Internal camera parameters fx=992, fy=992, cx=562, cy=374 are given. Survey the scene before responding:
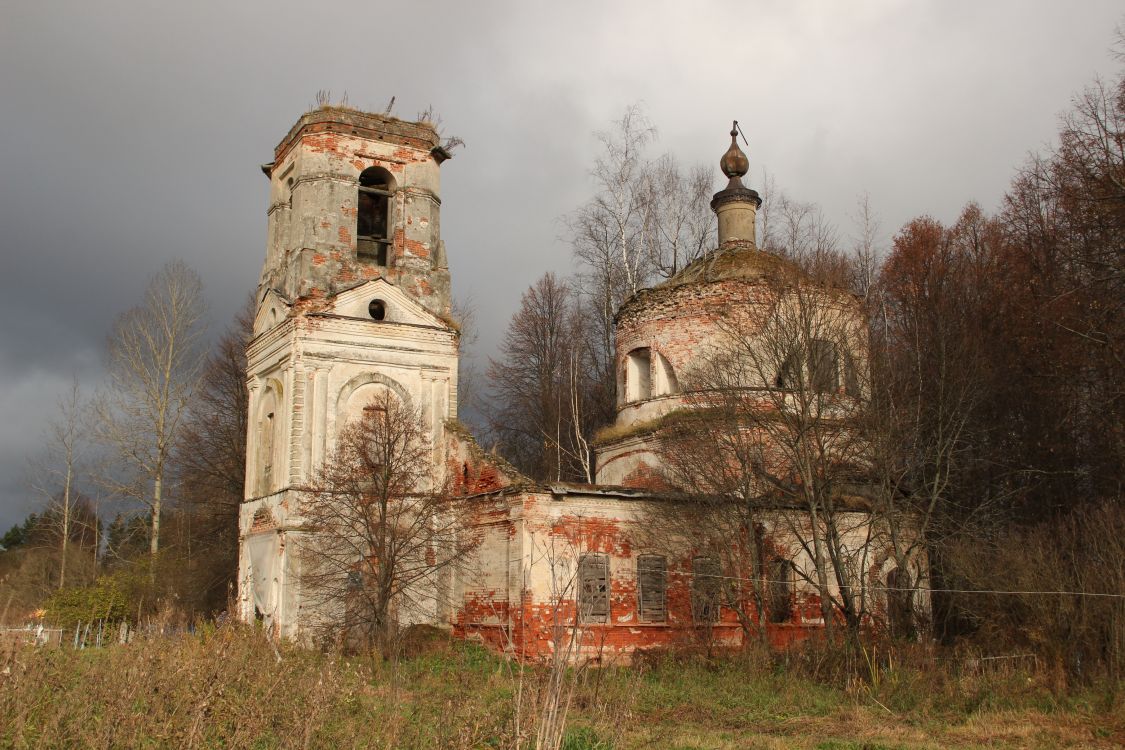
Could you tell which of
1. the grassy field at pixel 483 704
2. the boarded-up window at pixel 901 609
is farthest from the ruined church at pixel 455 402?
the grassy field at pixel 483 704

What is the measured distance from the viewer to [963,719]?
10641 millimetres

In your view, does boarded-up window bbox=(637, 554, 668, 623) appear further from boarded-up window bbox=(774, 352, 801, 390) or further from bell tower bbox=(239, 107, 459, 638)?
bell tower bbox=(239, 107, 459, 638)

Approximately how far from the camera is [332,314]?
18.5m

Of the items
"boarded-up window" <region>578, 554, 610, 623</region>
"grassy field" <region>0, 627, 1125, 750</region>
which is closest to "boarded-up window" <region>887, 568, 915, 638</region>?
"grassy field" <region>0, 627, 1125, 750</region>

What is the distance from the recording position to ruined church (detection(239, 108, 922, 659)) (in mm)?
16609

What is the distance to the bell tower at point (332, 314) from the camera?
58.9 feet

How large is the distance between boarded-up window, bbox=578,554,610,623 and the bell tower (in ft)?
11.4

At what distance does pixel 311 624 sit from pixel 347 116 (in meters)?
9.82

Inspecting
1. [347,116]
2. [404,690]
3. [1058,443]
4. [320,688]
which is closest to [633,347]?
[347,116]

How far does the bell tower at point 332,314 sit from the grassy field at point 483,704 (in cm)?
420

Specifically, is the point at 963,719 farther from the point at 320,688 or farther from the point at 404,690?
the point at 320,688

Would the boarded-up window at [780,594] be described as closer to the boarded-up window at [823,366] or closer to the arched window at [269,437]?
the boarded-up window at [823,366]

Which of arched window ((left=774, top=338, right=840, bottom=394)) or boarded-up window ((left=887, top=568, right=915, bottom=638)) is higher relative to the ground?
arched window ((left=774, top=338, right=840, bottom=394))

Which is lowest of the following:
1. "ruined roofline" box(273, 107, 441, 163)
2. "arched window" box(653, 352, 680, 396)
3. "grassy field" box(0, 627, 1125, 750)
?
"grassy field" box(0, 627, 1125, 750)
